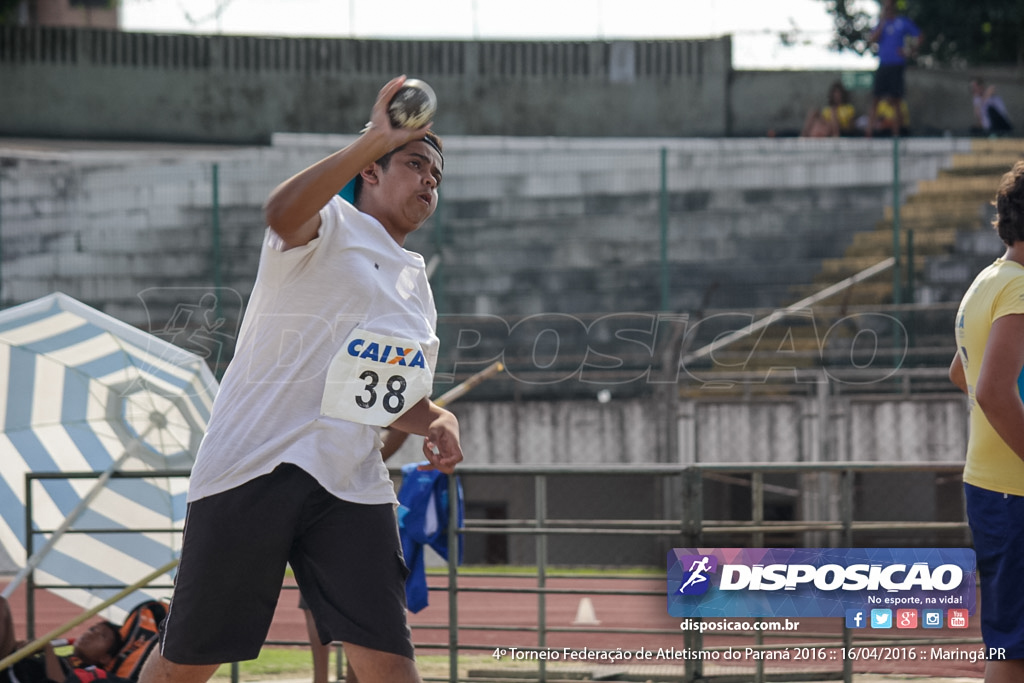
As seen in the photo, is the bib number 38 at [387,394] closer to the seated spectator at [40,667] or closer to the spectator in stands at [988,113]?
the seated spectator at [40,667]

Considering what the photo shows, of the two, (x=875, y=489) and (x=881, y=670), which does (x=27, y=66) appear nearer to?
(x=875, y=489)

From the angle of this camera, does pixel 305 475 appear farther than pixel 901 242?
No

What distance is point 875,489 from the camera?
13.8 meters

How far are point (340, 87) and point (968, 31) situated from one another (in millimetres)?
11628

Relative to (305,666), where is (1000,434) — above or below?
above

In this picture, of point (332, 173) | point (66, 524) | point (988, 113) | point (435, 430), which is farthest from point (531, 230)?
point (332, 173)

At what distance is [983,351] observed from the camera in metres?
3.61

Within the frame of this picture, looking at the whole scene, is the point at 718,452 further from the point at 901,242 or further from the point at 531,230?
the point at 531,230

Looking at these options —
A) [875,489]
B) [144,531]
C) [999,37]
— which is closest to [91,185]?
[875,489]

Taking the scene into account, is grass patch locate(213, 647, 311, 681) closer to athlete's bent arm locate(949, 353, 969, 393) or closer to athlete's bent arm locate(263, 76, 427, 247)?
athlete's bent arm locate(949, 353, 969, 393)

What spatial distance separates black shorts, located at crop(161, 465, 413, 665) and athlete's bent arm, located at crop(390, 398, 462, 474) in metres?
0.27

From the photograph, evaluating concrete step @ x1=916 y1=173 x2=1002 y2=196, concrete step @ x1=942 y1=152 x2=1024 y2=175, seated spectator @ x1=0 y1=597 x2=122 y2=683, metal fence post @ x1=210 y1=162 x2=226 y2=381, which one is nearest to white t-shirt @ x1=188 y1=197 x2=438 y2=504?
seated spectator @ x1=0 y1=597 x2=122 y2=683

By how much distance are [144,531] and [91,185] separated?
40.1ft

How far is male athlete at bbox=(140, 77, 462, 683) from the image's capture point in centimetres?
302
